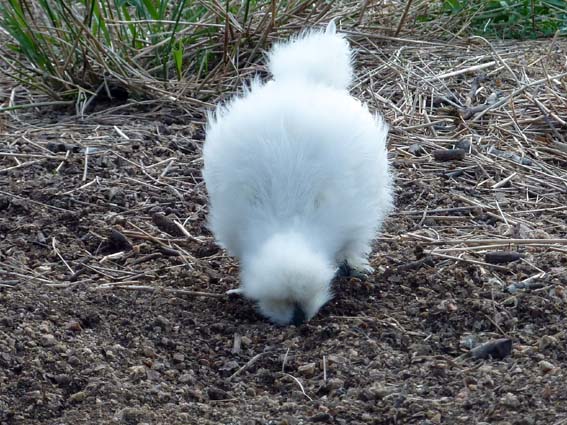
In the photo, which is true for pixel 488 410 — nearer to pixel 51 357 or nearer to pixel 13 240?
pixel 51 357

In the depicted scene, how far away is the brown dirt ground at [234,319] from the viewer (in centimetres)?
348

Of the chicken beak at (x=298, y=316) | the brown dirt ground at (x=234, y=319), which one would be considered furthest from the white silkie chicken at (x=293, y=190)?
the brown dirt ground at (x=234, y=319)

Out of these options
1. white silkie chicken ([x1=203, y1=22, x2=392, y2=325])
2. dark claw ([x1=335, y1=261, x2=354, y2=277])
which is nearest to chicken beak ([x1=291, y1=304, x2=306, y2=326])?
white silkie chicken ([x1=203, y1=22, x2=392, y2=325])

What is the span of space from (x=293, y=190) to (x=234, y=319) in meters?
0.65

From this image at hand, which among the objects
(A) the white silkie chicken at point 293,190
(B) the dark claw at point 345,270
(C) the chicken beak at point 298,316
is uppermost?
(A) the white silkie chicken at point 293,190

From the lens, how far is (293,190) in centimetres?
392

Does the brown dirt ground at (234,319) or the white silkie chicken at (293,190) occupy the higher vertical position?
the white silkie chicken at (293,190)

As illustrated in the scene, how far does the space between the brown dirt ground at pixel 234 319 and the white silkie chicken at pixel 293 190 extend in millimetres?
252

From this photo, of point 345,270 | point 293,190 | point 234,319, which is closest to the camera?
point 293,190

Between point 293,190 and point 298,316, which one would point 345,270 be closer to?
point 298,316

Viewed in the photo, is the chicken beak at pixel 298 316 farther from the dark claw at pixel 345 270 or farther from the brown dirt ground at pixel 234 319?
the dark claw at pixel 345 270

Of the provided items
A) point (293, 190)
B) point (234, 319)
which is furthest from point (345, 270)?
point (293, 190)

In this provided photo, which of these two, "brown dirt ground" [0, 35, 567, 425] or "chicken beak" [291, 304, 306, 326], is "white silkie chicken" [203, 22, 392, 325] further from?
"brown dirt ground" [0, 35, 567, 425]

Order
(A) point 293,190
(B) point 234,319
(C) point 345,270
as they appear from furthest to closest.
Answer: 1. (C) point 345,270
2. (B) point 234,319
3. (A) point 293,190
